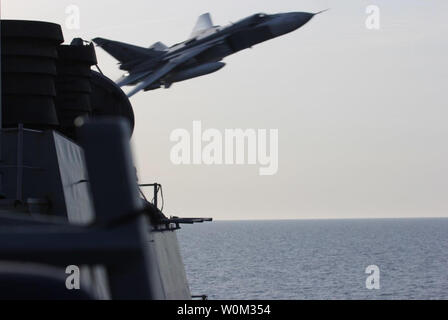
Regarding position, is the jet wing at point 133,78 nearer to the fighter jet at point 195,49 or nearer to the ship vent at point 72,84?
the fighter jet at point 195,49

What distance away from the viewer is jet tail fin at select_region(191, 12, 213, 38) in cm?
7956

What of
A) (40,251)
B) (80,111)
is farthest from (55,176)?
(40,251)

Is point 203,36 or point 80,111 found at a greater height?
point 203,36

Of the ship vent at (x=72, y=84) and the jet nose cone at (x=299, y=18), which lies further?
the jet nose cone at (x=299, y=18)

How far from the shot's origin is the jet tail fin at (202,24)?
261 feet

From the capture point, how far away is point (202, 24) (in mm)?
81000

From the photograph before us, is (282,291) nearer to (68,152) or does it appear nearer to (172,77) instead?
(172,77)

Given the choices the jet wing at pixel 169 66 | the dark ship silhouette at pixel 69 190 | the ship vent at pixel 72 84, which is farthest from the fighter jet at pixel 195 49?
the ship vent at pixel 72 84

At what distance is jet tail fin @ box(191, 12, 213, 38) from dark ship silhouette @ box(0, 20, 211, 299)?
51581mm

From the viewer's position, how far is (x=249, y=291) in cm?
11644

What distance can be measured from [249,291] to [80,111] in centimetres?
9480

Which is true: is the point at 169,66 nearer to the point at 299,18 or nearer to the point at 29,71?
the point at 299,18

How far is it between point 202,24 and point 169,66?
1071cm
